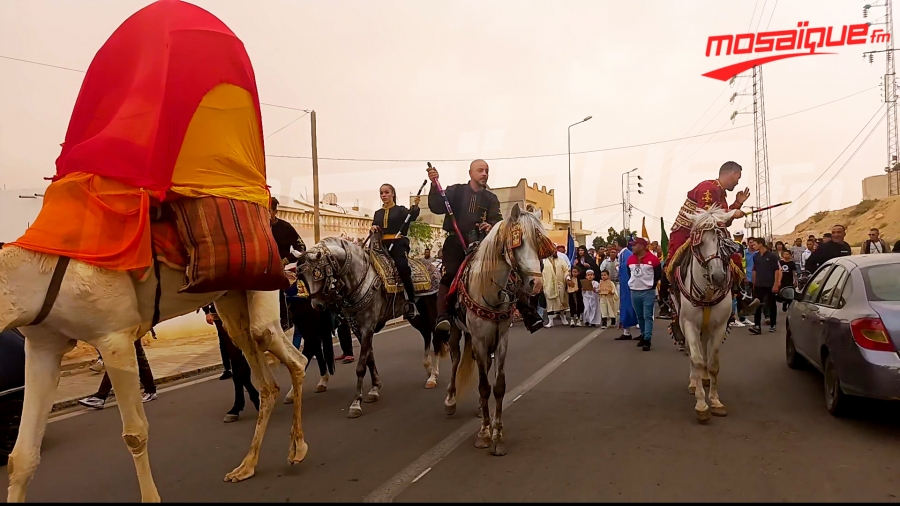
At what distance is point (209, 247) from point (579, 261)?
12987 millimetres

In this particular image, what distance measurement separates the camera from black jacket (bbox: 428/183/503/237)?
6371mm

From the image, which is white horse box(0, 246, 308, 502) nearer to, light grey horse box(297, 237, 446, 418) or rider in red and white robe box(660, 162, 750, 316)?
light grey horse box(297, 237, 446, 418)

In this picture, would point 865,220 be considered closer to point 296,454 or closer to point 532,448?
point 532,448

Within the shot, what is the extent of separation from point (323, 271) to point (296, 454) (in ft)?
7.92

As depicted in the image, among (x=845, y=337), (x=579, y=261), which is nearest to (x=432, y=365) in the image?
(x=845, y=337)

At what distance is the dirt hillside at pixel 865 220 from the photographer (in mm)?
46144

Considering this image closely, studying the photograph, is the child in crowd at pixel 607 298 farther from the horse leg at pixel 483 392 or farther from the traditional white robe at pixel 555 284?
the horse leg at pixel 483 392

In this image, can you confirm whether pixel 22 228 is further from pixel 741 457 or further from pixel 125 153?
pixel 741 457

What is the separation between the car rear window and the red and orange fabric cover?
19.0ft

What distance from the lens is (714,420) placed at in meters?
5.81

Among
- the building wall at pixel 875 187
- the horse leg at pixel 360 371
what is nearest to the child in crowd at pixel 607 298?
the horse leg at pixel 360 371

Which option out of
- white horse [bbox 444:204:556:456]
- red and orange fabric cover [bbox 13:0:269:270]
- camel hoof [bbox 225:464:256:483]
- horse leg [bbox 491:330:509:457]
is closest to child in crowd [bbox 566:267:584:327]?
white horse [bbox 444:204:556:456]

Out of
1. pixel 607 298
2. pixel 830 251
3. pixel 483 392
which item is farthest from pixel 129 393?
pixel 607 298

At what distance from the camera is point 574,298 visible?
50.5ft
